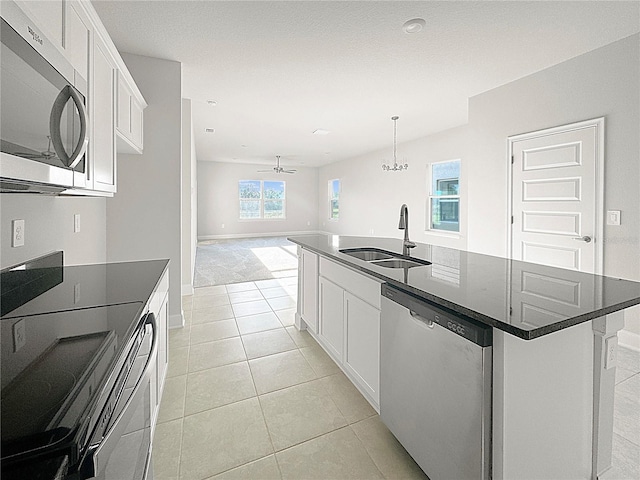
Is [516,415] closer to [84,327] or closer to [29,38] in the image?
[84,327]

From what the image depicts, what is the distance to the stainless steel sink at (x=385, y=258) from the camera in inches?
84.3

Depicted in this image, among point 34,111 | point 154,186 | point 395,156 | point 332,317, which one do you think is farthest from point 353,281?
point 395,156

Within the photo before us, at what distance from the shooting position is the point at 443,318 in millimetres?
1213

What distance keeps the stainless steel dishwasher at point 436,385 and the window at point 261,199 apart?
Result: 10.3m

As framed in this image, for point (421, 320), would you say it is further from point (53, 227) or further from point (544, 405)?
point (53, 227)

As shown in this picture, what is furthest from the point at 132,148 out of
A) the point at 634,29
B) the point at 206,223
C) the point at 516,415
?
the point at 206,223

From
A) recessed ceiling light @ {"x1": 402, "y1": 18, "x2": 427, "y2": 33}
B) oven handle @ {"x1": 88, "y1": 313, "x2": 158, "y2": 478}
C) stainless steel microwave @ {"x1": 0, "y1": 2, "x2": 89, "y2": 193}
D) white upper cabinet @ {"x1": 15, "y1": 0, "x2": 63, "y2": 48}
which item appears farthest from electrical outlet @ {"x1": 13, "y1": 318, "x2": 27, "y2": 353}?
recessed ceiling light @ {"x1": 402, "y1": 18, "x2": 427, "y2": 33}

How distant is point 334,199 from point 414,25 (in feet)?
28.7

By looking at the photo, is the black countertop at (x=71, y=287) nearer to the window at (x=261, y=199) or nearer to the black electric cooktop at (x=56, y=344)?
the black electric cooktop at (x=56, y=344)

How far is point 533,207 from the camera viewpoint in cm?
351

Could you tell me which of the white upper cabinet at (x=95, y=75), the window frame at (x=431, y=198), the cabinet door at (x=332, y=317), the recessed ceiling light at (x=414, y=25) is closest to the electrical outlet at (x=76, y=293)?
the white upper cabinet at (x=95, y=75)

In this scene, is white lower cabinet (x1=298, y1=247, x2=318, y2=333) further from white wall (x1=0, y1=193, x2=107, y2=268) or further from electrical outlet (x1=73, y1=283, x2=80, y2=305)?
white wall (x1=0, y1=193, x2=107, y2=268)

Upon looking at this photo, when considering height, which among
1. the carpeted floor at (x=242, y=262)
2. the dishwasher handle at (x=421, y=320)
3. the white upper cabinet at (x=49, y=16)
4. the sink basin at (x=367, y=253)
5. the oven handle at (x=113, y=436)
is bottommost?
the carpeted floor at (x=242, y=262)

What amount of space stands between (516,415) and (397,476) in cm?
70
